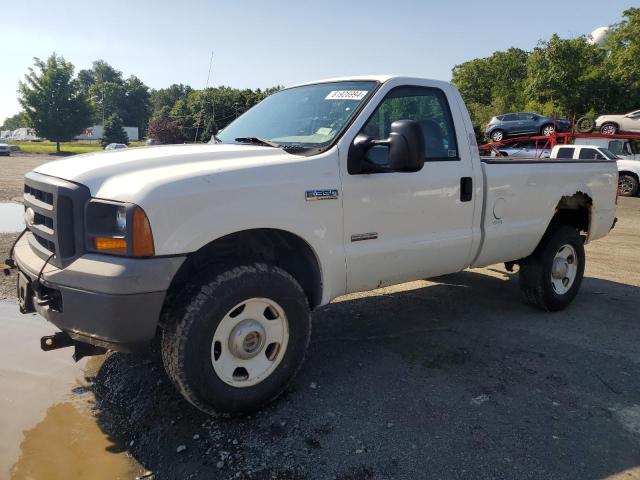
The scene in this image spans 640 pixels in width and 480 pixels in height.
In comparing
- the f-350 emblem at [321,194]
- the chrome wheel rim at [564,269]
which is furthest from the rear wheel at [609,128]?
the f-350 emblem at [321,194]

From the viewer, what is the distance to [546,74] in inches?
1540

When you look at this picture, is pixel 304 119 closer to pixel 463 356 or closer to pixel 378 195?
pixel 378 195

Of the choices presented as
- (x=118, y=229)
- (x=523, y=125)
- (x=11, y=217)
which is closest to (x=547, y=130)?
(x=523, y=125)

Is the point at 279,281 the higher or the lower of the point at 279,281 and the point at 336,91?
the lower

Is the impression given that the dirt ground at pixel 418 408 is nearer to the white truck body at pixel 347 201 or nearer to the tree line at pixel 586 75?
the white truck body at pixel 347 201

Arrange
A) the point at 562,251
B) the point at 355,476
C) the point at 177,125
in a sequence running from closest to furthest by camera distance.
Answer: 1. the point at 355,476
2. the point at 562,251
3. the point at 177,125

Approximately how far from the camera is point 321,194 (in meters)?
3.30

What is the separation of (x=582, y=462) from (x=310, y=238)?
1.96 meters

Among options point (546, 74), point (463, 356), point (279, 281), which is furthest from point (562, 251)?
point (546, 74)

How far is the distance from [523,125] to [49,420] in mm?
23868

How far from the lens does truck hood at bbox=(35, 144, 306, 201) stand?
275 cm

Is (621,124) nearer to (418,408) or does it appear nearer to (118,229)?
(418,408)

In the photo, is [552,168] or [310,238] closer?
[310,238]

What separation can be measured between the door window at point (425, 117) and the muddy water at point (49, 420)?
2536 mm
